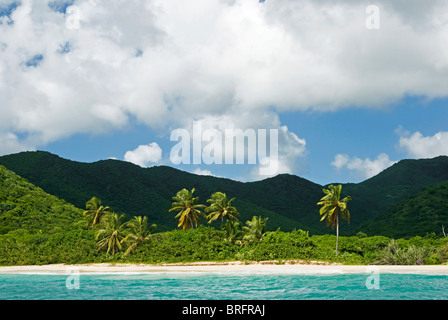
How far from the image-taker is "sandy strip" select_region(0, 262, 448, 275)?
44.2 m

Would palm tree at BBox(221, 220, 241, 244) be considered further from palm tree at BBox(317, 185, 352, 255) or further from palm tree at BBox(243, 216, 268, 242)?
palm tree at BBox(317, 185, 352, 255)

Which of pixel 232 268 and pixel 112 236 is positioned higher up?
pixel 112 236

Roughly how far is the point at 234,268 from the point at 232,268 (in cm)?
26

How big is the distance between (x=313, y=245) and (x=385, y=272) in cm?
1608

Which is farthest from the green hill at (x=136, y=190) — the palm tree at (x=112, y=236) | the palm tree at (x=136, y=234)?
the palm tree at (x=112, y=236)

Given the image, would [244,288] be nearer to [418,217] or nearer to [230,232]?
[230,232]

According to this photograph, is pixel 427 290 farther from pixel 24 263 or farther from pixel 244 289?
pixel 24 263

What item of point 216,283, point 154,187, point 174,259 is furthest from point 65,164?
point 216,283

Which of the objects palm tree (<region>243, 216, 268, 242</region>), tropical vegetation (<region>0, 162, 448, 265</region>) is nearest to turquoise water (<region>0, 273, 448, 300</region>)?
tropical vegetation (<region>0, 162, 448, 265</region>)

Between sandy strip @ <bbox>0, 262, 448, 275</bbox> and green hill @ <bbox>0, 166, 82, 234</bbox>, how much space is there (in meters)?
22.1

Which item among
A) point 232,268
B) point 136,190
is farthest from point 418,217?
point 136,190

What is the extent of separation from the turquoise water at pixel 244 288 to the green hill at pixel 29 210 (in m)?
40.3

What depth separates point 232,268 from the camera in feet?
162
